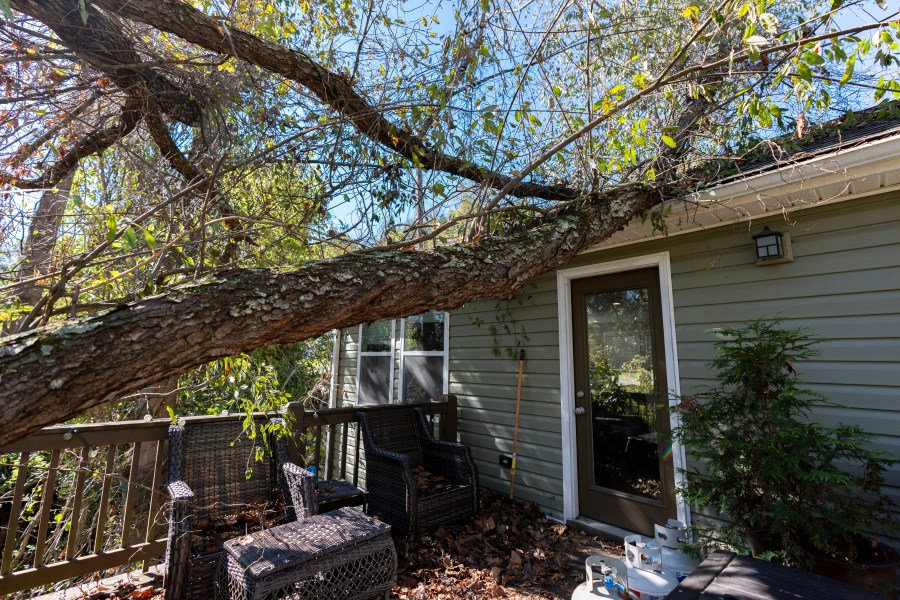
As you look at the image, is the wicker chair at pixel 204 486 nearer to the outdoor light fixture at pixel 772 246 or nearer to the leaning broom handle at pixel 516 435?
the leaning broom handle at pixel 516 435

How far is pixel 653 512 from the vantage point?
3.40 m

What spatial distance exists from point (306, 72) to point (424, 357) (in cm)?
362

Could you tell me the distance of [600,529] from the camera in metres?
3.61

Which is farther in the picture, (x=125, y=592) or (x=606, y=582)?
(x=125, y=592)

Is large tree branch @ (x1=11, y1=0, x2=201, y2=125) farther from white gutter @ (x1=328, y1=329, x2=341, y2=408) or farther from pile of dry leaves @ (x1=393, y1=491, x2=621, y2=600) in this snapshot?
white gutter @ (x1=328, y1=329, x2=341, y2=408)

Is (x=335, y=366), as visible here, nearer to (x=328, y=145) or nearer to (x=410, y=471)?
(x=410, y=471)

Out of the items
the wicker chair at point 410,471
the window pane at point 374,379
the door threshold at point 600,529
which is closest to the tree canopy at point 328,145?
the wicker chair at point 410,471

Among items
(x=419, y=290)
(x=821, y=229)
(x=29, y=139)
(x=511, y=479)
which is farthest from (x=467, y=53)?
(x=511, y=479)

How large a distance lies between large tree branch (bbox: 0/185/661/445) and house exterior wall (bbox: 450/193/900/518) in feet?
4.44

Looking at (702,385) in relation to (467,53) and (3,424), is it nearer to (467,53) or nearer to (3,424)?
(467,53)

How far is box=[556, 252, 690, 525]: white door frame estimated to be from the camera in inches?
130

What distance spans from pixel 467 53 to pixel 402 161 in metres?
0.94

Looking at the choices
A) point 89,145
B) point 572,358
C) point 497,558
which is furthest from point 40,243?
point 572,358

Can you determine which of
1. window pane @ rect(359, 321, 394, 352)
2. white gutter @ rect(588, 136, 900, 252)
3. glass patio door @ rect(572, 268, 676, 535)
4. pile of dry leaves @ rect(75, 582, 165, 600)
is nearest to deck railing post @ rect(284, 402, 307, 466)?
pile of dry leaves @ rect(75, 582, 165, 600)
